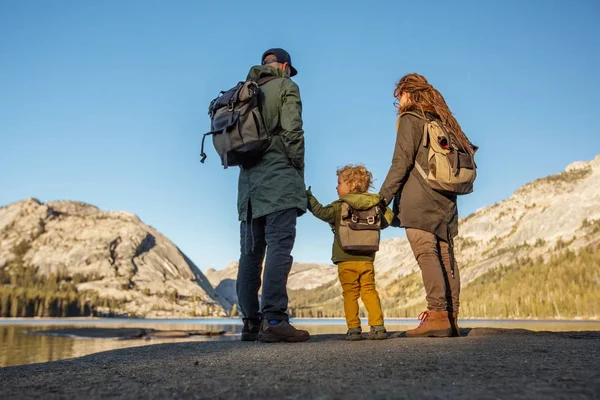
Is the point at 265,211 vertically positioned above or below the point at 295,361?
above

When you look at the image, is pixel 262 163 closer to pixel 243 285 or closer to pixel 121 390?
pixel 243 285

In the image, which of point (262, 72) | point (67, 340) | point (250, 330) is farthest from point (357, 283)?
point (67, 340)

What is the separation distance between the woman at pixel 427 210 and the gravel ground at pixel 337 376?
6.65 feet

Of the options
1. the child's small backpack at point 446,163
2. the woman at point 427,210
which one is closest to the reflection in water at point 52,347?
the woman at point 427,210

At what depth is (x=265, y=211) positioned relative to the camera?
5.98 meters

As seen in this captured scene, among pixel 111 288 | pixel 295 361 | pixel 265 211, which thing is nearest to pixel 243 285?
pixel 265 211

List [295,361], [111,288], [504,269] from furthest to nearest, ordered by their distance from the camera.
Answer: [111,288], [504,269], [295,361]

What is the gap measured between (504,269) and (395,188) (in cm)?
16725

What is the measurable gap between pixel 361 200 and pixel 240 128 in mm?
1944

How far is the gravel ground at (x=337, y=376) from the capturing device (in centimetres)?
218

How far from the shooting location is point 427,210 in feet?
20.3

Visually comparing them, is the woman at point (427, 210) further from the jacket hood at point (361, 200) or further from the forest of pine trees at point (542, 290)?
the forest of pine trees at point (542, 290)

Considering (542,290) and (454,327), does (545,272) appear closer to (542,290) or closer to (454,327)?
(542,290)

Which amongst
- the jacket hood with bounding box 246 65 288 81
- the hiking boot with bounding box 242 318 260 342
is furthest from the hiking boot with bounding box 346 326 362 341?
the jacket hood with bounding box 246 65 288 81
